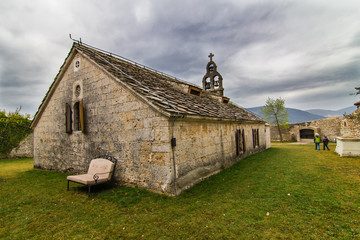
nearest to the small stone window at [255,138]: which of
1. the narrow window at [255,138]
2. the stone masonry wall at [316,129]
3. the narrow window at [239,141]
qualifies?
the narrow window at [255,138]

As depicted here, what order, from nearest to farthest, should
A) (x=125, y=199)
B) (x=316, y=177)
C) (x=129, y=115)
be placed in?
(x=125, y=199), (x=129, y=115), (x=316, y=177)

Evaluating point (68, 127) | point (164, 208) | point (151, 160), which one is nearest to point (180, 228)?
point (164, 208)

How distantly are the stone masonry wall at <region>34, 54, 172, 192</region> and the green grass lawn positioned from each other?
2.56 feet

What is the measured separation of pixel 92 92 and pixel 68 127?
2.52 m

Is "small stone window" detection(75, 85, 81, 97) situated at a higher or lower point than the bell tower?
lower

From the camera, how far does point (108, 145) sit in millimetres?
6863

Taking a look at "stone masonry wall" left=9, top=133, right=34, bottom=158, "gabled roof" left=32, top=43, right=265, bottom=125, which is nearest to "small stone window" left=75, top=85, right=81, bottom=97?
"gabled roof" left=32, top=43, right=265, bottom=125

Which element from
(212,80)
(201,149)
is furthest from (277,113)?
(201,149)

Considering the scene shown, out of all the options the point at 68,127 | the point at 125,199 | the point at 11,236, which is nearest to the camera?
the point at 11,236

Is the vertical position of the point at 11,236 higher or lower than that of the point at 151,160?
lower

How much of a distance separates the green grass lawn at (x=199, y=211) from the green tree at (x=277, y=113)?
24852 mm

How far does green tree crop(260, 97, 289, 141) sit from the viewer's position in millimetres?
29122

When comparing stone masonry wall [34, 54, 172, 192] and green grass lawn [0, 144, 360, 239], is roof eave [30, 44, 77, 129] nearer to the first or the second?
stone masonry wall [34, 54, 172, 192]

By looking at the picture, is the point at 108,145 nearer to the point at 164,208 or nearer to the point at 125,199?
the point at 125,199
